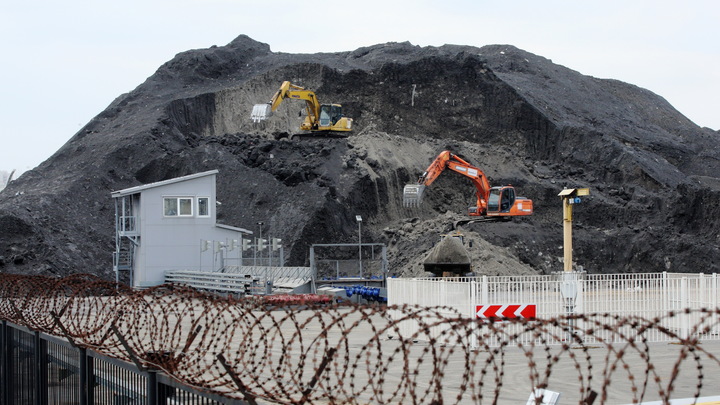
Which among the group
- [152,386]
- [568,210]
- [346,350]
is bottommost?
[152,386]

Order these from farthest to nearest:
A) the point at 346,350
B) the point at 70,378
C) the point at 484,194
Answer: the point at 484,194
the point at 70,378
the point at 346,350

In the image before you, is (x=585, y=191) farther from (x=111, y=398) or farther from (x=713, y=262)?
(x=713, y=262)

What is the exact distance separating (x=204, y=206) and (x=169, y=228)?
6.78ft

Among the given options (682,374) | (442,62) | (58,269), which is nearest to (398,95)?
(442,62)

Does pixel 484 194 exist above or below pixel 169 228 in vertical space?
above

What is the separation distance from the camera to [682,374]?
16984 mm

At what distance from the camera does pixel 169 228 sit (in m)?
43.1

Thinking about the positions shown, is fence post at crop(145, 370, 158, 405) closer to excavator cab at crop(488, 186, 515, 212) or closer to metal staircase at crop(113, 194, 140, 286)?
metal staircase at crop(113, 194, 140, 286)

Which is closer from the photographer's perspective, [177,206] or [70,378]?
[70,378]

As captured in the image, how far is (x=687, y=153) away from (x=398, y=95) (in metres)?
23.5

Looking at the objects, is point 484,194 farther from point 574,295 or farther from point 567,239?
point 574,295

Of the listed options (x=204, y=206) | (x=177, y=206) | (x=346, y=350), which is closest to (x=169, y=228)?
(x=177, y=206)

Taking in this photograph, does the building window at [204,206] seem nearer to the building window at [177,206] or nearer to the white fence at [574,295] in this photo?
the building window at [177,206]

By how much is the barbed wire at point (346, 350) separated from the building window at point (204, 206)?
18.6 meters
